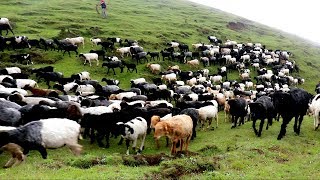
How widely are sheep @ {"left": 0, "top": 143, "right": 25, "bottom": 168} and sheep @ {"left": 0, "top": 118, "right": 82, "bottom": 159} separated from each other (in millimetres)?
229

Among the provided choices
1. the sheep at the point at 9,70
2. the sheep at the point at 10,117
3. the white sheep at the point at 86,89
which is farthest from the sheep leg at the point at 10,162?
the sheep at the point at 9,70

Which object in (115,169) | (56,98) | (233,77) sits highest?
(115,169)

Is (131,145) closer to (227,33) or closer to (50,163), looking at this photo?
(50,163)

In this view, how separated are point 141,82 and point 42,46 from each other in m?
15.5

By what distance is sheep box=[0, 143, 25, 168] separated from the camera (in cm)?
1446

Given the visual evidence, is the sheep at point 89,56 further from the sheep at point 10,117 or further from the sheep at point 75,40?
the sheep at point 10,117

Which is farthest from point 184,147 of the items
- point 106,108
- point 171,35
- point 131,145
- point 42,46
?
point 171,35

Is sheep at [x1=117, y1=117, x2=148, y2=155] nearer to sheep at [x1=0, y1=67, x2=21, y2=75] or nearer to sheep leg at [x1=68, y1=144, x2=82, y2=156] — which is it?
sheep leg at [x1=68, y1=144, x2=82, y2=156]

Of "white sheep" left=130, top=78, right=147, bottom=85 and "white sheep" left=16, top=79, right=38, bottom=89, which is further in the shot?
"white sheep" left=130, top=78, right=147, bottom=85

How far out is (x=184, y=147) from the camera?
20.3 m

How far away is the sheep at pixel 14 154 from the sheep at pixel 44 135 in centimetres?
23

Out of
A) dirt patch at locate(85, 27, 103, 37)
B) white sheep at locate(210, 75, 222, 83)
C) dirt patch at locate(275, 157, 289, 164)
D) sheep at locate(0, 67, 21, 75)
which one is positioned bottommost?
white sheep at locate(210, 75, 222, 83)

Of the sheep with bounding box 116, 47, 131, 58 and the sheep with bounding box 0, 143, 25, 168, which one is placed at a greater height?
the sheep with bounding box 0, 143, 25, 168

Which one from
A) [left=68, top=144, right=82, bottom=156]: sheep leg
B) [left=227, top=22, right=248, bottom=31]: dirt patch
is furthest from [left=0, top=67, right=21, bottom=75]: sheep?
[left=227, top=22, right=248, bottom=31]: dirt patch
